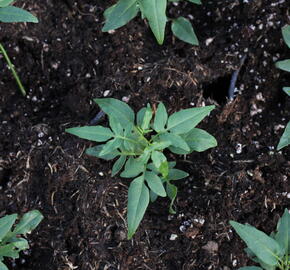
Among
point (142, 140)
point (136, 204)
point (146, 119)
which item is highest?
point (146, 119)

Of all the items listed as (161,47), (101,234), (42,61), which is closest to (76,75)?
(42,61)

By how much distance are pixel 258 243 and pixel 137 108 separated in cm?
94

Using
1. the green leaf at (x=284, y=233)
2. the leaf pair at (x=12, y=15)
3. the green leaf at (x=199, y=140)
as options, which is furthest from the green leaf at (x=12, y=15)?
the green leaf at (x=284, y=233)

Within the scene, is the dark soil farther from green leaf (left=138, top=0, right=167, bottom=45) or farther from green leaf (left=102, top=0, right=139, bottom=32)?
green leaf (left=138, top=0, right=167, bottom=45)

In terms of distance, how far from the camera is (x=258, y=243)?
82.4 inches

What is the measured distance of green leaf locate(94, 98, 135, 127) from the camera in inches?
92.5

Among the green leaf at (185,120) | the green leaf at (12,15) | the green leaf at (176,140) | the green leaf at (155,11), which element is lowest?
the green leaf at (176,140)

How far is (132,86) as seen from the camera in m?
2.77

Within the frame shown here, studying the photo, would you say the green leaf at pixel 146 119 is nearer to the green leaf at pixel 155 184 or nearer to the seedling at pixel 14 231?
the green leaf at pixel 155 184

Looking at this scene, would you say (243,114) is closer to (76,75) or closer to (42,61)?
(76,75)

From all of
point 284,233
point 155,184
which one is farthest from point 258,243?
point 155,184

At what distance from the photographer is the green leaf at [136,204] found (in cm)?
221

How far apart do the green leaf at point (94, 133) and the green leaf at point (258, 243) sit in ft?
1.95

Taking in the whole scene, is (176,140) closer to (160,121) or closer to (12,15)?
(160,121)
